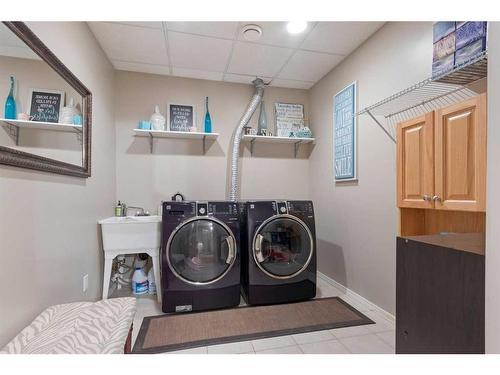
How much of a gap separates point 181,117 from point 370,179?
2166mm

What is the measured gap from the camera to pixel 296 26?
1.99m

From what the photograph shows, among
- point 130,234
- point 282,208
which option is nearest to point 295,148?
point 282,208

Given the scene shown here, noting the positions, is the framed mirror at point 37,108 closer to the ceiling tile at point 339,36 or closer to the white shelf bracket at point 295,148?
the ceiling tile at point 339,36

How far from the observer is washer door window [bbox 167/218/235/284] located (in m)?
2.10

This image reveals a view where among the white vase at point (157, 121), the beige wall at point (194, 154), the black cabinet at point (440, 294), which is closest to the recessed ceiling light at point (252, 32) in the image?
the beige wall at point (194, 154)

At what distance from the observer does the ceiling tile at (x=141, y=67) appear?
2.63 m

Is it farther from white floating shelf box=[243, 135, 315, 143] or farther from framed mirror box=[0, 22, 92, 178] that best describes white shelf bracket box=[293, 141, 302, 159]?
framed mirror box=[0, 22, 92, 178]

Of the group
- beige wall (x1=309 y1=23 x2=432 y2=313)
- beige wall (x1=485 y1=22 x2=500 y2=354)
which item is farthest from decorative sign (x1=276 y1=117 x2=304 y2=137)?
beige wall (x1=485 y1=22 x2=500 y2=354)

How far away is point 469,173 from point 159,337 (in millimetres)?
2106

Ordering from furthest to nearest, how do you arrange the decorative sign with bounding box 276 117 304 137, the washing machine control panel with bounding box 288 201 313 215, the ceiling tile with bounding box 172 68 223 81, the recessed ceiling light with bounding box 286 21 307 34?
the decorative sign with bounding box 276 117 304 137, the ceiling tile with bounding box 172 68 223 81, the washing machine control panel with bounding box 288 201 313 215, the recessed ceiling light with bounding box 286 21 307 34

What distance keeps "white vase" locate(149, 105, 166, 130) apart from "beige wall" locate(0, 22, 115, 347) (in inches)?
17.1
